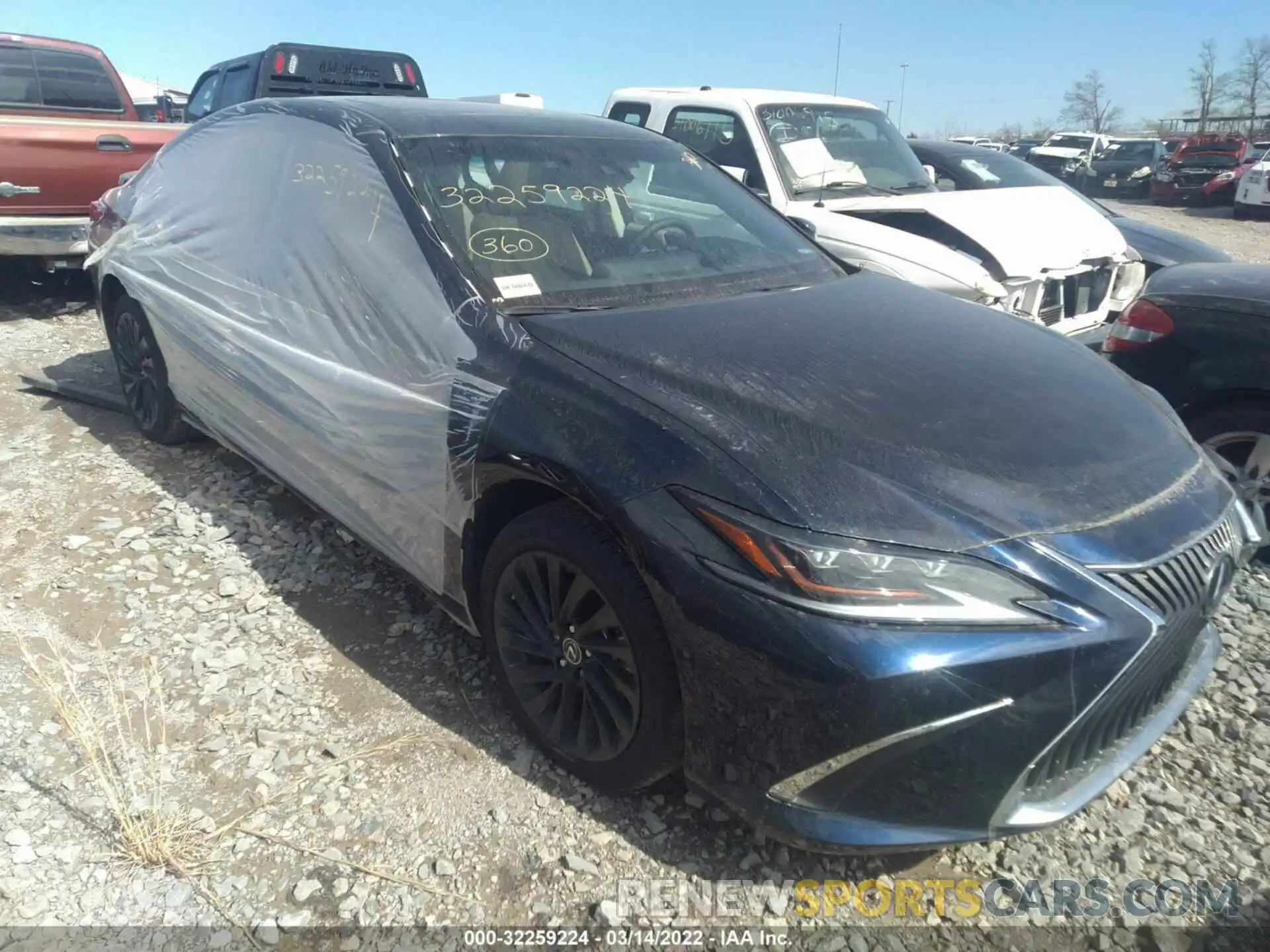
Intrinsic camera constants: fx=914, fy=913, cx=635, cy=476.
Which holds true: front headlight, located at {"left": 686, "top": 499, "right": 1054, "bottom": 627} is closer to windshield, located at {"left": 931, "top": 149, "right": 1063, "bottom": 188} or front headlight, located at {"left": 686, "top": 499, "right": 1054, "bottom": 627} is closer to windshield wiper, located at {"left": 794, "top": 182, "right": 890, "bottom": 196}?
windshield wiper, located at {"left": 794, "top": 182, "right": 890, "bottom": 196}

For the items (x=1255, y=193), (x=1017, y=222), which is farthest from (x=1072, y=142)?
(x=1017, y=222)

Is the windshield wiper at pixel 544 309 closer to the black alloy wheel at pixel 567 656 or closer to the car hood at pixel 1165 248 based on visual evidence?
the black alloy wheel at pixel 567 656

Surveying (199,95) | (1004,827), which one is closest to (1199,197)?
(199,95)

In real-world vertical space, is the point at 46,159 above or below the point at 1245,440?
above

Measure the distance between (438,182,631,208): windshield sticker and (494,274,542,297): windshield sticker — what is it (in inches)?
13.8

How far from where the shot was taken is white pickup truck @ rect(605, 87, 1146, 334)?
17.9 feet

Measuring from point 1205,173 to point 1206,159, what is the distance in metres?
0.39

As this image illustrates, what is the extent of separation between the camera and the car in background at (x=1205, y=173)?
787 inches

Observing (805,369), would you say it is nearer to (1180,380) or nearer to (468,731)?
(468,731)

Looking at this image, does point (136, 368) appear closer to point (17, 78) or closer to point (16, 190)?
point (16, 190)

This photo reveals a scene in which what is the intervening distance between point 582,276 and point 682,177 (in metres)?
1.02

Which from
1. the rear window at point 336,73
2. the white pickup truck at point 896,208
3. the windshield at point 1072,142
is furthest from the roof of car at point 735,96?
the windshield at point 1072,142

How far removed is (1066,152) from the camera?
2402cm

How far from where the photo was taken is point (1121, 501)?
83.2 inches
